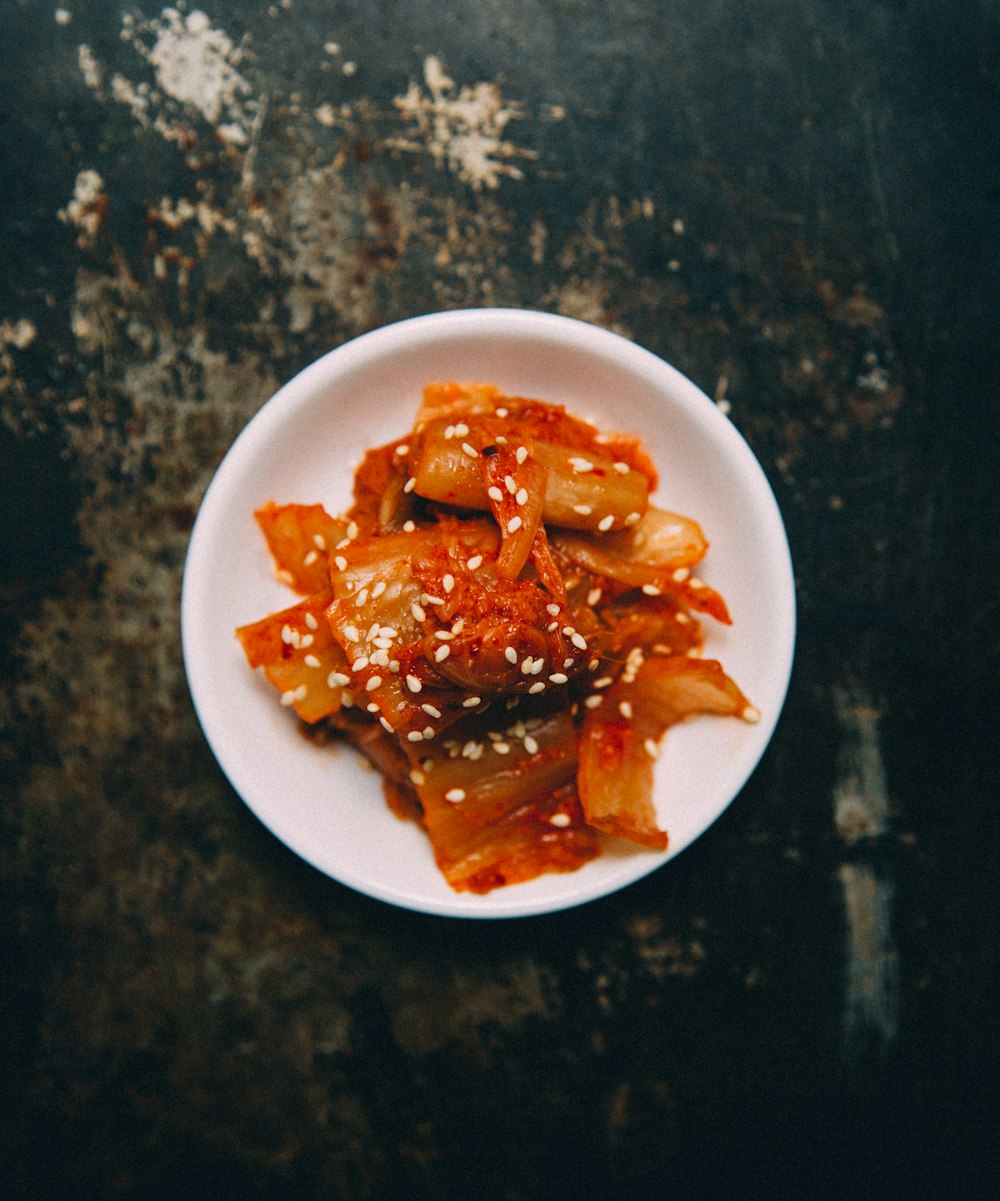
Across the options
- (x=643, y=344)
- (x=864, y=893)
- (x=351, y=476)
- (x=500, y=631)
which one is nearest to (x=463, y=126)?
(x=643, y=344)

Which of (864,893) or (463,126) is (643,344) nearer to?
(463,126)

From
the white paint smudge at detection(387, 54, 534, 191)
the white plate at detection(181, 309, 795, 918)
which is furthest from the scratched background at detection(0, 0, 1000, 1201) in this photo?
the white plate at detection(181, 309, 795, 918)

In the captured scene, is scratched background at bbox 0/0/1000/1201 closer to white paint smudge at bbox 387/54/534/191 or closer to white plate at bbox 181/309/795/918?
white paint smudge at bbox 387/54/534/191

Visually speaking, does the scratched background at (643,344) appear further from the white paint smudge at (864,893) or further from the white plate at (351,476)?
the white plate at (351,476)

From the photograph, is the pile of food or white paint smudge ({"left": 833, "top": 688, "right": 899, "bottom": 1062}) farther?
white paint smudge ({"left": 833, "top": 688, "right": 899, "bottom": 1062})

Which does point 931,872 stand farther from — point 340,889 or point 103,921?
point 103,921
